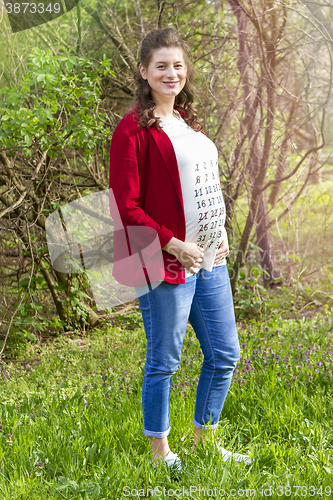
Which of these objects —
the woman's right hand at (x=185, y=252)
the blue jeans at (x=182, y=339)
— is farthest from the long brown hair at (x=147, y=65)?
the blue jeans at (x=182, y=339)

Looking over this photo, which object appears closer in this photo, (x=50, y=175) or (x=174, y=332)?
(x=174, y=332)

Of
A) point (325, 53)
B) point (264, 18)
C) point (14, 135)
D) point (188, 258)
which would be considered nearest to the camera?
point (188, 258)

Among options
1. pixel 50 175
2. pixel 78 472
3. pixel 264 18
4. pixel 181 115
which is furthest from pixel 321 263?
pixel 78 472

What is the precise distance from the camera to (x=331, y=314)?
3.96 m

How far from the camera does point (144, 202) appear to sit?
1752 mm

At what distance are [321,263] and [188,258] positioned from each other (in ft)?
10.5

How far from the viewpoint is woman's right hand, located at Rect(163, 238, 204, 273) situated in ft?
5.54

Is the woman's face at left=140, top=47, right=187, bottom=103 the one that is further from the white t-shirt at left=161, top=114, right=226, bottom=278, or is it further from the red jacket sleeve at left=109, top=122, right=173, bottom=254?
the red jacket sleeve at left=109, top=122, right=173, bottom=254

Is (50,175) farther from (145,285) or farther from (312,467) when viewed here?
(312,467)

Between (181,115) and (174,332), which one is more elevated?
(181,115)

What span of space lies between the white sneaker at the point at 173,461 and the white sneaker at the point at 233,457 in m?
0.18

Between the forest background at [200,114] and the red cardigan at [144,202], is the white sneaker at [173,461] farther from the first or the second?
the forest background at [200,114]

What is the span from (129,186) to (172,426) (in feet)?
3.93

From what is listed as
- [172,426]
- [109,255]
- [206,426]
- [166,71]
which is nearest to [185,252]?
[166,71]
